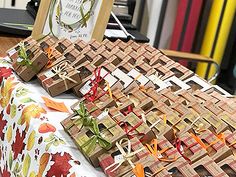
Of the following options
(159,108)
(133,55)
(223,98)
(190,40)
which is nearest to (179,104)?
(159,108)

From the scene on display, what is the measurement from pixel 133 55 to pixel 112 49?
7 cm

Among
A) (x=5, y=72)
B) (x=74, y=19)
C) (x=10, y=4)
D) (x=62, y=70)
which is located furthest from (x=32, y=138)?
(x=10, y=4)

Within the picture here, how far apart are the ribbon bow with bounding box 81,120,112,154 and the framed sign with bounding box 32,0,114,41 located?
604mm

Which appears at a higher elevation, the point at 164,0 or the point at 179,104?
the point at 179,104

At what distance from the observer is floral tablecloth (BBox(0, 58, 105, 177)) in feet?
2.65

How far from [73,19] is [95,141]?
2.19 ft

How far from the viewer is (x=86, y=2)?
4.52ft

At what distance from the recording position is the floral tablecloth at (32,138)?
2.65ft

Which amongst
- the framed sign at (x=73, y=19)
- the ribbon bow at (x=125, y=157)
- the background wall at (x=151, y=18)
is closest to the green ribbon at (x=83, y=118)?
the ribbon bow at (x=125, y=157)

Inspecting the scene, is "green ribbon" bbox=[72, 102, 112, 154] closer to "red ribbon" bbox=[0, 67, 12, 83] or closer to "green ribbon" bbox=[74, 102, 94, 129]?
"green ribbon" bbox=[74, 102, 94, 129]

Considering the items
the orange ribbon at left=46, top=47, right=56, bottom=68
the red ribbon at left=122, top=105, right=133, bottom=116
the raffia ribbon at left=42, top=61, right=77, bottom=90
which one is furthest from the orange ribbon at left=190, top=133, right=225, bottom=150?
the orange ribbon at left=46, top=47, right=56, bottom=68

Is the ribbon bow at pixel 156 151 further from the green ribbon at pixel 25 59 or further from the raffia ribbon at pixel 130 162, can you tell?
the green ribbon at pixel 25 59

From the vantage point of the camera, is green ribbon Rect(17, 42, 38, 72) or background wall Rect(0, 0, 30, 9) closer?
green ribbon Rect(17, 42, 38, 72)

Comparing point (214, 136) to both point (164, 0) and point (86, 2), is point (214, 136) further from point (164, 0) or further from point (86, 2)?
point (164, 0)
